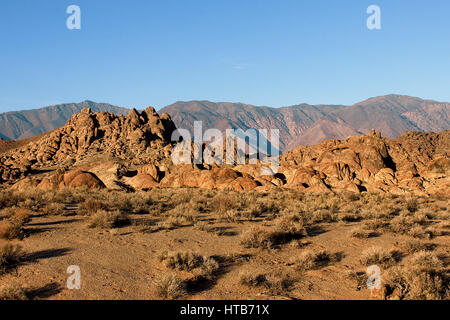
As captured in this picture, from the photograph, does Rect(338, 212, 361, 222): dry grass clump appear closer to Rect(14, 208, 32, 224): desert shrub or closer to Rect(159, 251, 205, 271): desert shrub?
Rect(159, 251, 205, 271): desert shrub

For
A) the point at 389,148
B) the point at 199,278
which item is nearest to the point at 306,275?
the point at 199,278

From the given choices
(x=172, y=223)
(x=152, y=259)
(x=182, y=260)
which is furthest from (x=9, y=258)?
(x=172, y=223)

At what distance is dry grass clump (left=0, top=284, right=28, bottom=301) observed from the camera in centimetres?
593

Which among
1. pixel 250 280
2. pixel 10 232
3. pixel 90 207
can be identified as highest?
pixel 10 232

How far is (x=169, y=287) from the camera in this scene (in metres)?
6.49

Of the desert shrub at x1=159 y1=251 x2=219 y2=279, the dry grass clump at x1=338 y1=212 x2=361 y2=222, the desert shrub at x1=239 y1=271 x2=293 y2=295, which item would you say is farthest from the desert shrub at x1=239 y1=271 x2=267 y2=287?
the dry grass clump at x1=338 y1=212 x2=361 y2=222

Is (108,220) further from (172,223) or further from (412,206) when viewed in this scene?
(412,206)

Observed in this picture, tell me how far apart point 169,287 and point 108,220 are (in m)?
6.35

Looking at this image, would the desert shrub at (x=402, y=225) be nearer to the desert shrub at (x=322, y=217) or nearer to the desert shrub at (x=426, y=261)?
the desert shrub at (x=322, y=217)

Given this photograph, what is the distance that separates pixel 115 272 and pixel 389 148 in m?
30.9

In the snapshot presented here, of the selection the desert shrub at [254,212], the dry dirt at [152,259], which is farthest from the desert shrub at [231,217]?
the dry dirt at [152,259]

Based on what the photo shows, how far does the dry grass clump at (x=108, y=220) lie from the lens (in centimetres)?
1145

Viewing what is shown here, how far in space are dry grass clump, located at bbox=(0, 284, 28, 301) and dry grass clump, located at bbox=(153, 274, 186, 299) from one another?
2.57 metres
